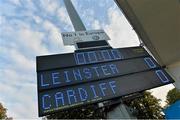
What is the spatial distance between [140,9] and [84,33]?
2.86 m

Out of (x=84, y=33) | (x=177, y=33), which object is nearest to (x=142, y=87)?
(x=84, y=33)

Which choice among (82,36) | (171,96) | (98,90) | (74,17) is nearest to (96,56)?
Answer: (82,36)

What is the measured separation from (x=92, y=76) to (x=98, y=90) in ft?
1.43

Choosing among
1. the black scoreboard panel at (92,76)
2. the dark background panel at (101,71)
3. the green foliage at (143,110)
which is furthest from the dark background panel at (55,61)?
the green foliage at (143,110)

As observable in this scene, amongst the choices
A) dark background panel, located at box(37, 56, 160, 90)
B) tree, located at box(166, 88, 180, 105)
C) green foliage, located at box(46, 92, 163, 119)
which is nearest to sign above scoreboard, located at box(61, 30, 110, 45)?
dark background panel, located at box(37, 56, 160, 90)

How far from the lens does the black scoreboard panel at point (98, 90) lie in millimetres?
3575

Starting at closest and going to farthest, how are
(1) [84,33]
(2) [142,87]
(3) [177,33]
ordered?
(2) [142,87] < (1) [84,33] < (3) [177,33]

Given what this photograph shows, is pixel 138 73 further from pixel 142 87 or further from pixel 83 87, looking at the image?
pixel 83 87

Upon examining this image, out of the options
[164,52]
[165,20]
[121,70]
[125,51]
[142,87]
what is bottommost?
[142,87]

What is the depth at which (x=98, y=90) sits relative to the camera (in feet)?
13.3

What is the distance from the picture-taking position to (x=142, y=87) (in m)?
4.35

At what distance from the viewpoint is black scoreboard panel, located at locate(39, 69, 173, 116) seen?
11.7 ft

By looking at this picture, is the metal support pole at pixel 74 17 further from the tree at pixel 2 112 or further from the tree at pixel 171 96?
the tree at pixel 171 96

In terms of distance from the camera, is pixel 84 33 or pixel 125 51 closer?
pixel 125 51
